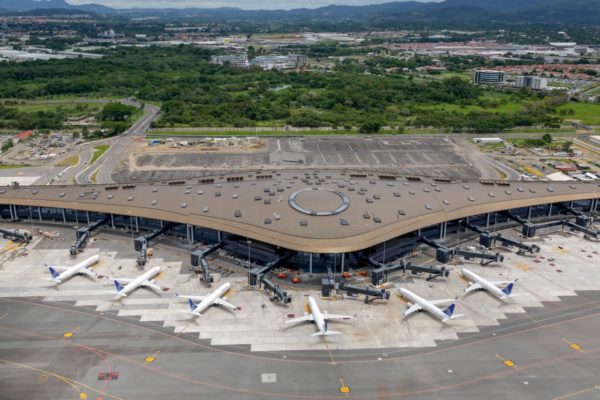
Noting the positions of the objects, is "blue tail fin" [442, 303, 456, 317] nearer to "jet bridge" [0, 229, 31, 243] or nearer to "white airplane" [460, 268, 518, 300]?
"white airplane" [460, 268, 518, 300]

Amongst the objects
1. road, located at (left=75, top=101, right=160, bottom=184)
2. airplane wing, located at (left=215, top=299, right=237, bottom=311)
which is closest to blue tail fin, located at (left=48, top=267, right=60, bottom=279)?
airplane wing, located at (left=215, top=299, right=237, bottom=311)

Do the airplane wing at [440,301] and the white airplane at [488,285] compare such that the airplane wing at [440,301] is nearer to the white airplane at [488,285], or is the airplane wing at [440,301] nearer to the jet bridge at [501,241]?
the white airplane at [488,285]

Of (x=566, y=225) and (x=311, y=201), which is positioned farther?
(x=566, y=225)

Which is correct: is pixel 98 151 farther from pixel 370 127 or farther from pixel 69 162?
pixel 370 127

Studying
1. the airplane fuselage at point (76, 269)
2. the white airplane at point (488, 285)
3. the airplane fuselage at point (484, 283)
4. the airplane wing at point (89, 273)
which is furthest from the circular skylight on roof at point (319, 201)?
the airplane fuselage at point (76, 269)

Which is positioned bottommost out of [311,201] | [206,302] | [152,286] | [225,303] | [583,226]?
[225,303]

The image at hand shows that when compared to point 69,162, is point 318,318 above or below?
below

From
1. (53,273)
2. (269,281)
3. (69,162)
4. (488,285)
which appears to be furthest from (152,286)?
(69,162)
